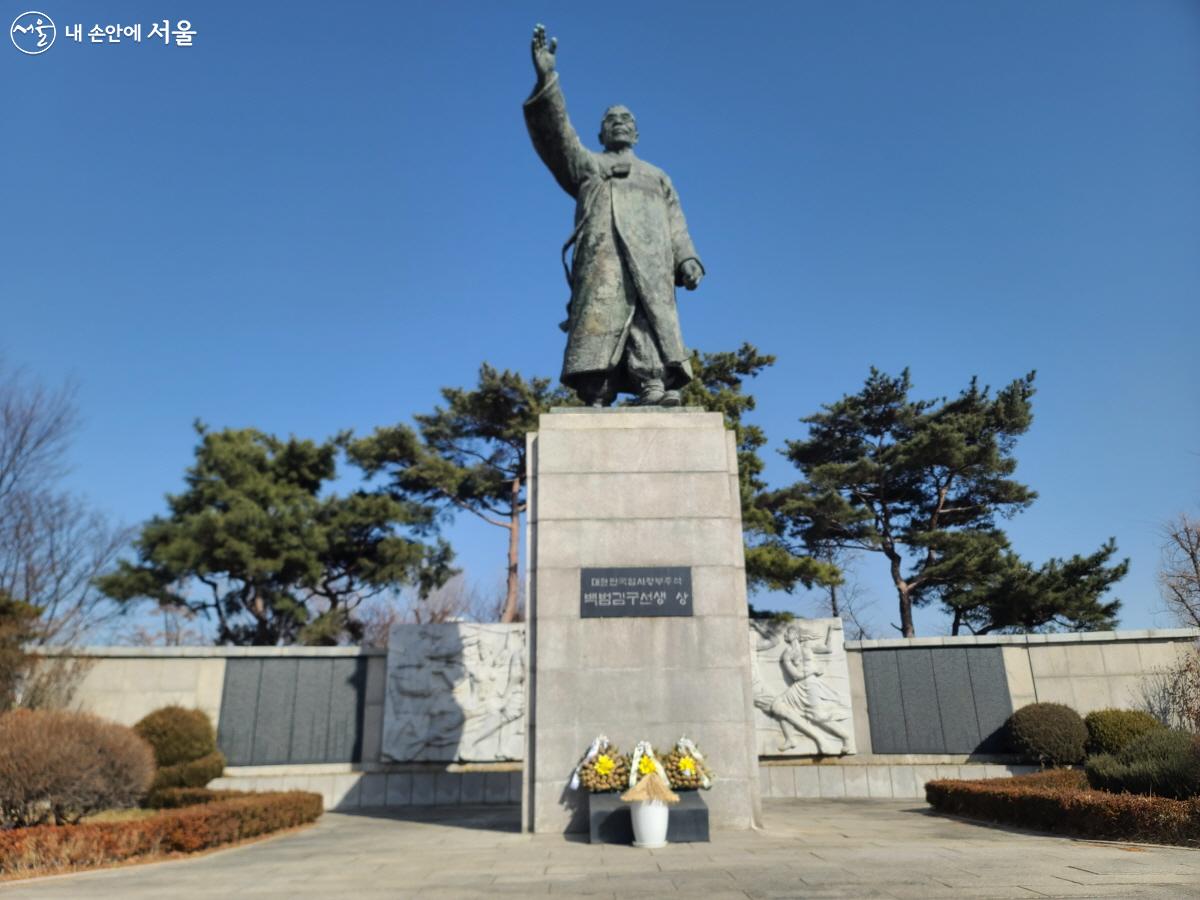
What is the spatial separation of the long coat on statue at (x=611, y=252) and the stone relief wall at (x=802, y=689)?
7.89m

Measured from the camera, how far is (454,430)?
78.5ft

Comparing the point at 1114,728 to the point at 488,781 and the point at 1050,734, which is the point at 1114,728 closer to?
the point at 1050,734

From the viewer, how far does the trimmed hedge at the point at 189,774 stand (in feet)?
38.8

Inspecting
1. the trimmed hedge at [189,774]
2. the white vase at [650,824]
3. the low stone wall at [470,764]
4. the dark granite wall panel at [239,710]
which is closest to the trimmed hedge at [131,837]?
the trimmed hedge at [189,774]

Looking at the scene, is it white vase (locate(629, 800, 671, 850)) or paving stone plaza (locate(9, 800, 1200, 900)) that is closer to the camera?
paving stone plaza (locate(9, 800, 1200, 900))

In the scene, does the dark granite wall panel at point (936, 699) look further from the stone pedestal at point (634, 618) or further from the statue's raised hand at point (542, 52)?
the statue's raised hand at point (542, 52)

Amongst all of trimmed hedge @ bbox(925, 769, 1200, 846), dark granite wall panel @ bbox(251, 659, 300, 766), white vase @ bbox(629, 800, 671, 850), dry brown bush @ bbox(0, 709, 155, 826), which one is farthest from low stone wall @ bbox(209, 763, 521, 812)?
white vase @ bbox(629, 800, 671, 850)

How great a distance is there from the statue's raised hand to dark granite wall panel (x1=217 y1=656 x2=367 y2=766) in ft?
36.7

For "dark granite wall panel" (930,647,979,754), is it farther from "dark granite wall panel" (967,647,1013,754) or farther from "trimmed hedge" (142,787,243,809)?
"trimmed hedge" (142,787,243,809)

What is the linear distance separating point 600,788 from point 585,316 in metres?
5.02

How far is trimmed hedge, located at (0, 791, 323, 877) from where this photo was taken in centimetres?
649

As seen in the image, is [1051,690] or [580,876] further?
[1051,690]

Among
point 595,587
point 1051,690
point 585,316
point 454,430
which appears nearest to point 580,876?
point 595,587

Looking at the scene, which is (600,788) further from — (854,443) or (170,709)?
(854,443)
